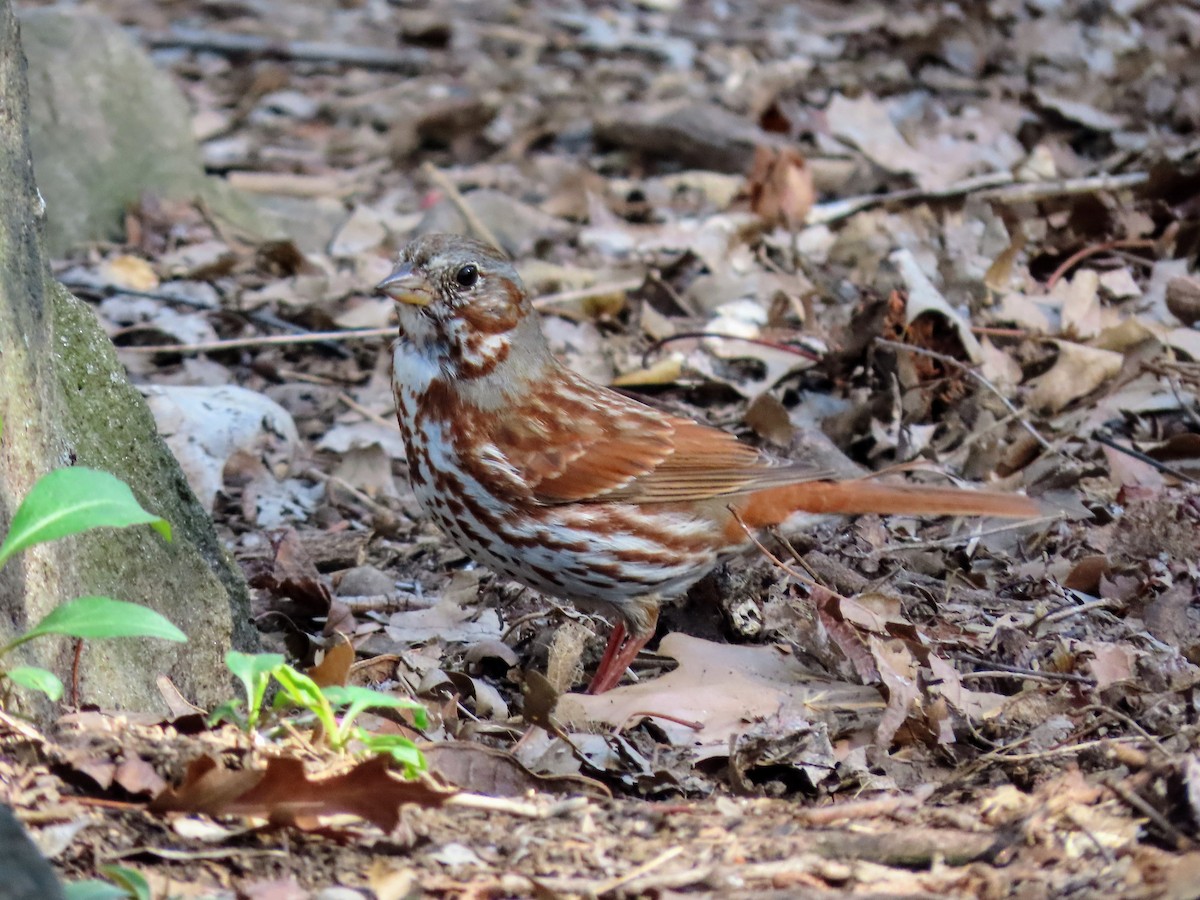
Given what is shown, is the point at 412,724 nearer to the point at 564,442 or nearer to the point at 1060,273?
the point at 564,442

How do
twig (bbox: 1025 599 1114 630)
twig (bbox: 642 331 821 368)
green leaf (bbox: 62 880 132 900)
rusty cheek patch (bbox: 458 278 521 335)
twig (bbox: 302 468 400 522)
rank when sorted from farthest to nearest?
1. twig (bbox: 642 331 821 368)
2. twig (bbox: 302 468 400 522)
3. rusty cheek patch (bbox: 458 278 521 335)
4. twig (bbox: 1025 599 1114 630)
5. green leaf (bbox: 62 880 132 900)

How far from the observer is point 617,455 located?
4766 mm

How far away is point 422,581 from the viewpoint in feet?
17.7

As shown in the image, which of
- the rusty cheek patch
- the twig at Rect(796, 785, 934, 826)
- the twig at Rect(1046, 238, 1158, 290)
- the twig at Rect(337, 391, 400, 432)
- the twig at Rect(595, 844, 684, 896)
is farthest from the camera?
the twig at Rect(1046, 238, 1158, 290)

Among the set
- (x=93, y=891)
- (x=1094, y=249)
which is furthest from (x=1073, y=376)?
(x=93, y=891)

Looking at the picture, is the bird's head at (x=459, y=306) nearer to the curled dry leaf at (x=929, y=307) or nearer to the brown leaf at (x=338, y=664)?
the brown leaf at (x=338, y=664)

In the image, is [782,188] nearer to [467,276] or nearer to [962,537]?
[962,537]

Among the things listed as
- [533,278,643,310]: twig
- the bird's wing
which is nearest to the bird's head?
the bird's wing

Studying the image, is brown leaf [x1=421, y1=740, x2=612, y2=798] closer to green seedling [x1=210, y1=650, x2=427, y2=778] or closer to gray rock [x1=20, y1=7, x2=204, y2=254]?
green seedling [x1=210, y1=650, x2=427, y2=778]

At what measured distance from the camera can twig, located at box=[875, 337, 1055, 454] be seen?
5.46m

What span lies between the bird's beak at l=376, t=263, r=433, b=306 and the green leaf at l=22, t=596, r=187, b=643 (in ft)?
6.04

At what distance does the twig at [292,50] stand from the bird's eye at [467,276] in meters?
7.02

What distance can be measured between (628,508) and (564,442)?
0.96 ft

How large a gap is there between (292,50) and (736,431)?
6851mm
